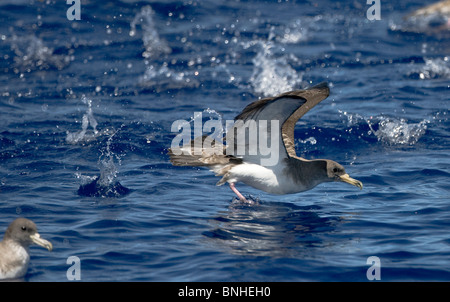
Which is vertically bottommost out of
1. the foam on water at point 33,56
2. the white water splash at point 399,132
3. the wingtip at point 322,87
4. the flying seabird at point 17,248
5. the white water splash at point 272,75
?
the flying seabird at point 17,248

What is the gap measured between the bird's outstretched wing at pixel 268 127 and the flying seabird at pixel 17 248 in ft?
10.1

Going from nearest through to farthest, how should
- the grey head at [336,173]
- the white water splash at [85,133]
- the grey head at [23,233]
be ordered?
the grey head at [23,233], the grey head at [336,173], the white water splash at [85,133]

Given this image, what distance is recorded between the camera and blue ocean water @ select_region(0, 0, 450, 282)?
28.8 feet

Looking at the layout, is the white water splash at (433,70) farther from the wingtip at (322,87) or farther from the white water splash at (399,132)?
the wingtip at (322,87)

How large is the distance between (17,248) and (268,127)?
3706mm

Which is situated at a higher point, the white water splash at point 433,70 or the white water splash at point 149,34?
the white water splash at point 149,34

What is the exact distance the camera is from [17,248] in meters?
7.80

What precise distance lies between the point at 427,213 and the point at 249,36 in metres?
12.6

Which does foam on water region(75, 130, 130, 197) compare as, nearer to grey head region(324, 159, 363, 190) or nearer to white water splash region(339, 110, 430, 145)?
grey head region(324, 159, 363, 190)

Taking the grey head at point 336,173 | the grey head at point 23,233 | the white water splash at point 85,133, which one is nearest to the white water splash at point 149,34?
the white water splash at point 85,133

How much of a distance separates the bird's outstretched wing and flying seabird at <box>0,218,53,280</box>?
3089mm

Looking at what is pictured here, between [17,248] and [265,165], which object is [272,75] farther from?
[17,248]

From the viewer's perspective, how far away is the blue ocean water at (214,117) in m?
8.77

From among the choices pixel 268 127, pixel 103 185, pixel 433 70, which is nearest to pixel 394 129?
pixel 433 70
